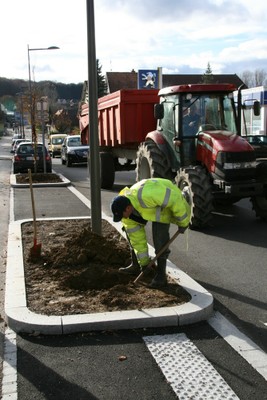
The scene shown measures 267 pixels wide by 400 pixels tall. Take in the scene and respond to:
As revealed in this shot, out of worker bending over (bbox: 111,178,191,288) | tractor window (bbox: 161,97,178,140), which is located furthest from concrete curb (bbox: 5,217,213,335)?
tractor window (bbox: 161,97,178,140)

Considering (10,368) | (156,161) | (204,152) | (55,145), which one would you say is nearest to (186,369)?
(10,368)

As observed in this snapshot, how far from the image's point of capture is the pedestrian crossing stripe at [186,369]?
3.38 m

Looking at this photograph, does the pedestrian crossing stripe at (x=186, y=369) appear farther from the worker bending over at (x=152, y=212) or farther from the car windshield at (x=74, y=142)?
the car windshield at (x=74, y=142)

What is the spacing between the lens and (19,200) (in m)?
12.9

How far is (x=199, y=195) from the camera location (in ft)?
27.4

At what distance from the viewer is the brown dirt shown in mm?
4805

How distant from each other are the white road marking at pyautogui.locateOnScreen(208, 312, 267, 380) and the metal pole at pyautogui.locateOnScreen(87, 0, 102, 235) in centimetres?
267

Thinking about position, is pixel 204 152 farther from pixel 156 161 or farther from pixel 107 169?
pixel 107 169

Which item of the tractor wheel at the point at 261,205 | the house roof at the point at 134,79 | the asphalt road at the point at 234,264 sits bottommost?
the asphalt road at the point at 234,264

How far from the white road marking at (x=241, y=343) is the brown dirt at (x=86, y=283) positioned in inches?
16.8

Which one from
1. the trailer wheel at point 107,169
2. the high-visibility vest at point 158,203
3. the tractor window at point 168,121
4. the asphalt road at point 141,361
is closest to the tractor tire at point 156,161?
the tractor window at point 168,121

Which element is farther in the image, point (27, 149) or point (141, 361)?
point (27, 149)

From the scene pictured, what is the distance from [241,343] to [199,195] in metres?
4.40

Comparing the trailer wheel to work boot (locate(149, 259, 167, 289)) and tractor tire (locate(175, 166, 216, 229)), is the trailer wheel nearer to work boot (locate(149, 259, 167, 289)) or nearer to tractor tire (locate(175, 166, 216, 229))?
tractor tire (locate(175, 166, 216, 229))
